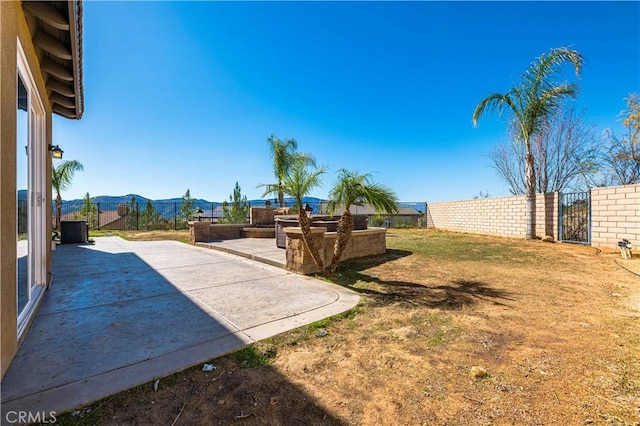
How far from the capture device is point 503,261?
258 inches

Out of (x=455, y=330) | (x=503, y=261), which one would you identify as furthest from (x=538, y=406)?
(x=503, y=261)

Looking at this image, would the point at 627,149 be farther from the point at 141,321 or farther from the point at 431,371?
the point at 141,321

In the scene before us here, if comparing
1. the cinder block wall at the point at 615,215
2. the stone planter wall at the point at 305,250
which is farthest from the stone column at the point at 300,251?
the cinder block wall at the point at 615,215

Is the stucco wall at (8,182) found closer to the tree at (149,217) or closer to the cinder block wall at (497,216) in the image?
the cinder block wall at (497,216)

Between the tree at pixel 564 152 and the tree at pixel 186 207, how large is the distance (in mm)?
20095

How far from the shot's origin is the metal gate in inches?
340

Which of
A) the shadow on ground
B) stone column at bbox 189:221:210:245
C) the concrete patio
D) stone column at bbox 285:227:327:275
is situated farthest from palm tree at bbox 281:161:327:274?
stone column at bbox 189:221:210:245

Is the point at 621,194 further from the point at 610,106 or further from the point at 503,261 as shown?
the point at 610,106

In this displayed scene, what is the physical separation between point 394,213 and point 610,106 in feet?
50.9

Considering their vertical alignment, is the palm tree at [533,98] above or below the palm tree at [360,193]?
above

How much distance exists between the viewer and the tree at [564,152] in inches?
578

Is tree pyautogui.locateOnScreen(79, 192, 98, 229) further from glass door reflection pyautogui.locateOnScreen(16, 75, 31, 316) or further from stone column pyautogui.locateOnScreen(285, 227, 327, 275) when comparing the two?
stone column pyautogui.locateOnScreen(285, 227, 327, 275)

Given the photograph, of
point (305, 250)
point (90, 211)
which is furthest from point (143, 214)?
point (305, 250)

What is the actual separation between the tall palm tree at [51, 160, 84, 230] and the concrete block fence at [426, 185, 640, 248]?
70.0 feet
